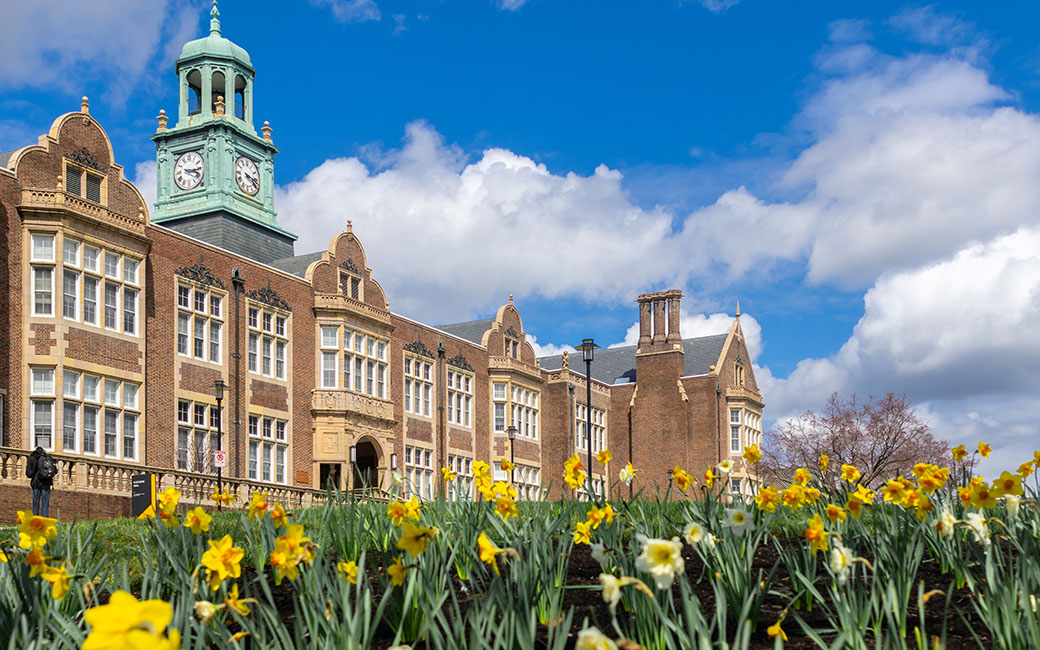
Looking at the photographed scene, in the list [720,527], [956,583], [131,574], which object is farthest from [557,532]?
[131,574]

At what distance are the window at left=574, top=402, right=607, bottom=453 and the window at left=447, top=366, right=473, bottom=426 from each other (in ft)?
27.6

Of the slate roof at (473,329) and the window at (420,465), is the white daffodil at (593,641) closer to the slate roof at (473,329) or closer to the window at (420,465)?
the window at (420,465)

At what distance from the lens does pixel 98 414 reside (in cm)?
2811

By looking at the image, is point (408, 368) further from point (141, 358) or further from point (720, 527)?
point (720, 527)

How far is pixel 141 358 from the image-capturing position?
1166 inches

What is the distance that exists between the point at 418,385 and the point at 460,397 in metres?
3.54

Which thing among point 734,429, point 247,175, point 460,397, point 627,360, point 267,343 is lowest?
point 734,429

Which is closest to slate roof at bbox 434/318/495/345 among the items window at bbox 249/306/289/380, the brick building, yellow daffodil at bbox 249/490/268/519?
the brick building

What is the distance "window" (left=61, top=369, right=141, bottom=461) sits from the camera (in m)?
27.3

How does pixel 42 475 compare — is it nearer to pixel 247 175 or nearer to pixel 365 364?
pixel 365 364

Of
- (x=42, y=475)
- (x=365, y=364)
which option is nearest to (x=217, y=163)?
(x=365, y=364)

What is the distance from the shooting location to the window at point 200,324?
31797 mm

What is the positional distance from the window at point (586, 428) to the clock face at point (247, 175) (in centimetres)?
1906

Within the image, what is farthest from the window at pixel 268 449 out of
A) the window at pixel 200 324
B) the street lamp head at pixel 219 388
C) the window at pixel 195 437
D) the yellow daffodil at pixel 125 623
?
the yellow daffodil at pixel 125 623
